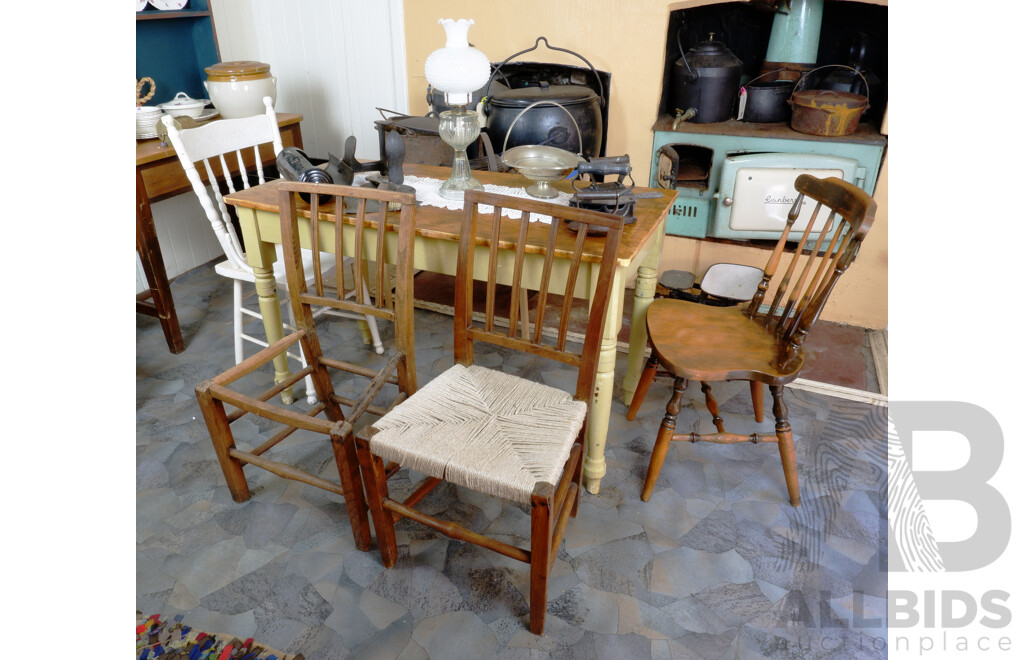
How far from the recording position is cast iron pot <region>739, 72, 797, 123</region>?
291 cm

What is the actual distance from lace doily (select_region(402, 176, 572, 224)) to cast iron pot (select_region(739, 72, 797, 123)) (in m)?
1.47

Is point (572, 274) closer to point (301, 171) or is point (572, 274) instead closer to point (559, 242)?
point (559, 242)

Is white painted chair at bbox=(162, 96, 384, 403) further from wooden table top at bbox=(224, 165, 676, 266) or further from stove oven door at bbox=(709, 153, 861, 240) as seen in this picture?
stove oven door at bbox=(709, 153, 861, 240)

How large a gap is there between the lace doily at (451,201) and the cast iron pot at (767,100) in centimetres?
147

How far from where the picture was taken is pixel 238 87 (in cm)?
291

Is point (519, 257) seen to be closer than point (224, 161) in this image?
Yes

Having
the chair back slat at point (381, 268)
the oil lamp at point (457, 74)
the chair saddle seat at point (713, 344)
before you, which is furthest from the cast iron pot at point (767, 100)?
the chair back slat at point (381, 268)

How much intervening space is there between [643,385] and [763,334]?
451mm

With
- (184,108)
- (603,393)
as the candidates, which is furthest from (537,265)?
(184,108)

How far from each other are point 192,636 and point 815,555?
1699mm

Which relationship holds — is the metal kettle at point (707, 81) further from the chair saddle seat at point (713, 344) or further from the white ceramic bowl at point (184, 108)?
the white ceramic bowl at point (184, 108)

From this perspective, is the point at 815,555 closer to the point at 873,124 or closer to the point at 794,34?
the point at 873,124

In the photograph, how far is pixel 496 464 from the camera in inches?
54.5

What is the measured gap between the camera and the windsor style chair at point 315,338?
161cm
